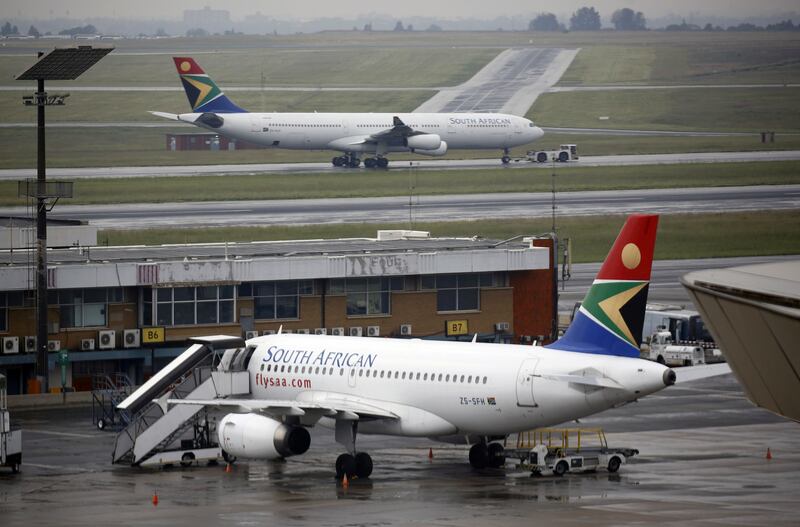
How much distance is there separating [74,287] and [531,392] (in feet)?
82.2

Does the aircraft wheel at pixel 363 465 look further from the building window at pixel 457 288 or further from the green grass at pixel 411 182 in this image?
the green grass at pixel 411 182

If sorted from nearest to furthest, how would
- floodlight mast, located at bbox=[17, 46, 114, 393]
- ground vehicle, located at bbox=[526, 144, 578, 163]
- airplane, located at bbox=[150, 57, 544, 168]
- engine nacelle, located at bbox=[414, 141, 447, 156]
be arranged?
1. floodlight mast, located at bbox=[17, 46, 114, 393]
2. airplane, located at bbox=[150, 57, 544, 168]
3. engine nacelle, located at bbox=[414, 141, 447, 156]
4. ground vehicle, located at bbox=[526, 144, 578, 163]

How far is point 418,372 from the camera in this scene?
4219cm

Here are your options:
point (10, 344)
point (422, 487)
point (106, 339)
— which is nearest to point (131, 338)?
point (106, 339)

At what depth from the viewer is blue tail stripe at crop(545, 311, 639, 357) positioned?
1547 inches

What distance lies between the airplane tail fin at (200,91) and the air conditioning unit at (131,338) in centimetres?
8184

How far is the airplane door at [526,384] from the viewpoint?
39750mm

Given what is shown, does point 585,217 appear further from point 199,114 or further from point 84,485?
point 84,485

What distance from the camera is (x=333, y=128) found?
470 feet

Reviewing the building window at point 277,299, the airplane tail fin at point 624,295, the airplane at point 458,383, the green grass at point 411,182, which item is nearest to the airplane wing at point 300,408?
the airplane at point 458,383

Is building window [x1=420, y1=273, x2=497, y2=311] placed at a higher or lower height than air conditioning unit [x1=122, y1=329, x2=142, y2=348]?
higher

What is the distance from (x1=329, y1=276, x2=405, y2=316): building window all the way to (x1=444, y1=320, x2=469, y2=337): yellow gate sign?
261cm

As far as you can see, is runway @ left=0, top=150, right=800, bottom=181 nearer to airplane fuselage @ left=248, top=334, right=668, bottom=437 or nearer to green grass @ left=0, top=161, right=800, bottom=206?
green grass @ left=0, top=161, right=800, bottom=206

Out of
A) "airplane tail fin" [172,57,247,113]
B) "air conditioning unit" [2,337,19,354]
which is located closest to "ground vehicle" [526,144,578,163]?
"airplane tail fin" [172,57,247,113]
